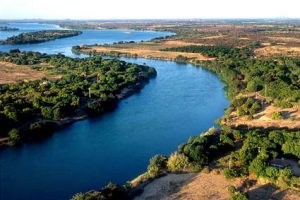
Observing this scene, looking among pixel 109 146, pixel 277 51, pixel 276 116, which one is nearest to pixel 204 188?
pixel 109 146

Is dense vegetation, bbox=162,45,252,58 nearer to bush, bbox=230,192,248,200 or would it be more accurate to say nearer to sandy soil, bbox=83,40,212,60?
sandy soil, bbox=83,40,212,60

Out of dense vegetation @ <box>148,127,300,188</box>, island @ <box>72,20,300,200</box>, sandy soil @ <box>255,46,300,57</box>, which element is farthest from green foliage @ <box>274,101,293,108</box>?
sandy soil @ <box>255,46,300,57</box>

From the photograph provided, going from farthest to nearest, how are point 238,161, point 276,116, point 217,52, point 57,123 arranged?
point 217,52, point 57,123, point 276,116, point 238,161

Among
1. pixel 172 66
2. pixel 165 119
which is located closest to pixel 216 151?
pixel 165 119

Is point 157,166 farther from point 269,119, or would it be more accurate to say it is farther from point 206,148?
point 269,119

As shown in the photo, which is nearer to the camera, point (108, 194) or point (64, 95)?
point (108, 194)

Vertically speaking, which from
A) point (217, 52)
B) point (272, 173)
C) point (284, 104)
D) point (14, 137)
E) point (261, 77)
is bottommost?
point (14, 137)

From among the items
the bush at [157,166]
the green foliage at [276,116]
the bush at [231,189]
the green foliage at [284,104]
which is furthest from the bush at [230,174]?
the green foliage at [284,104]

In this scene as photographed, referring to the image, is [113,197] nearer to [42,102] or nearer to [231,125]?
[231,125]
